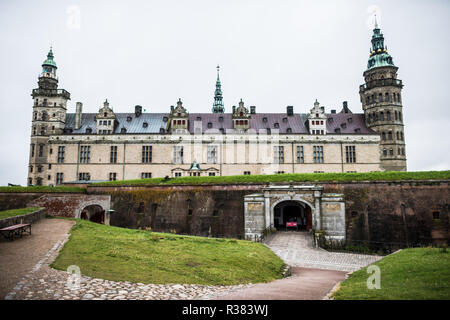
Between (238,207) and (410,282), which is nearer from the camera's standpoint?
(410,282)

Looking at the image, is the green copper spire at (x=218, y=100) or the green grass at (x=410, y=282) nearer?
the green grass at (x=410, y=282)

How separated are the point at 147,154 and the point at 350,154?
3255 centimetres

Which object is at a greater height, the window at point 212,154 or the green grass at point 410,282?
the window at point 212,154

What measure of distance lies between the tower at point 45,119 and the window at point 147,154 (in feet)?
47.0

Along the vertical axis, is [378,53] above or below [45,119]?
above

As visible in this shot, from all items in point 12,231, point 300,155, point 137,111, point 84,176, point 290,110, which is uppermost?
point 290,110

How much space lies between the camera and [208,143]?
46.4m

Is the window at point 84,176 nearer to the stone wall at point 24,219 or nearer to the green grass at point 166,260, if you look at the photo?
the stone wall at point 24,219

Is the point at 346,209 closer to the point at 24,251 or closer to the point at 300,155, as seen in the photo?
the point at 300,155

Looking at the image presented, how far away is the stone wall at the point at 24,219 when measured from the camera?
18.3 metres

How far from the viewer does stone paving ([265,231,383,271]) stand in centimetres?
1941

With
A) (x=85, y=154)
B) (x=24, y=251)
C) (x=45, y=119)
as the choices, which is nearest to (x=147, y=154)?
(x=85, y=154)

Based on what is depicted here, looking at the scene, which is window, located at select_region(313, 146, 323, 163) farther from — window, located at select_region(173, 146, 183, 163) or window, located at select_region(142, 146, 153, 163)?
window, located at select_region(142, 146, 153, 163)

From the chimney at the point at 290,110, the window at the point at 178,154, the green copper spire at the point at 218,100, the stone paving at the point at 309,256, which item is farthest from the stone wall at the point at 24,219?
the green copper spire at the point at 218,100
